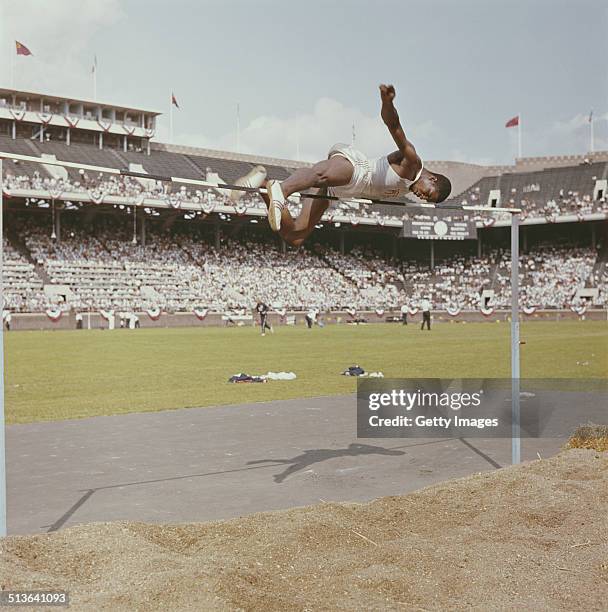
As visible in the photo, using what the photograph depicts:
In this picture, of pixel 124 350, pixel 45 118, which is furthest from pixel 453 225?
pixel 124 350

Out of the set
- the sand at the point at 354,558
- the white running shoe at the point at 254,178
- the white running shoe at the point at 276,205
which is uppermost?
the white running shoe at the point at 254,178

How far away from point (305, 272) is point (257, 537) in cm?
4378

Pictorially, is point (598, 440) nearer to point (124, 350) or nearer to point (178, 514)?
point (178, 514)

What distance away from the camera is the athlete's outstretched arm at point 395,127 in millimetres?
4617

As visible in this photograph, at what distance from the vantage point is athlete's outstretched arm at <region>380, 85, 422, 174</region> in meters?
4.62

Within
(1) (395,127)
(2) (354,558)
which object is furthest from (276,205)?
(2) (354,558)

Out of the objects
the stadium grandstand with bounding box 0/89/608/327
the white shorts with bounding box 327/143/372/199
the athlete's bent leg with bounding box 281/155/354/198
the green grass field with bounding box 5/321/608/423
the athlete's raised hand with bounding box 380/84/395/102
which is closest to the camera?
the athlete's raised hand with bounding box 380/84/395/102

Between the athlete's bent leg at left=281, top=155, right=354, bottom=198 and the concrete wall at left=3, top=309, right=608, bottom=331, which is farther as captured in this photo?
the concrete wall at left=3, top=309, right=608, bottom=331

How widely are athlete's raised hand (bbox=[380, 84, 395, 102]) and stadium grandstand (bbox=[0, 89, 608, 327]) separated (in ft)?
103

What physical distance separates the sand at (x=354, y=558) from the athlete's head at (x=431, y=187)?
2.10 metres

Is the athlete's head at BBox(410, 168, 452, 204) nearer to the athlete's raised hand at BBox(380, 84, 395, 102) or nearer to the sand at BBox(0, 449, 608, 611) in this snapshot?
the athlete's raised hand at BBox(380, 84, 395, 102)

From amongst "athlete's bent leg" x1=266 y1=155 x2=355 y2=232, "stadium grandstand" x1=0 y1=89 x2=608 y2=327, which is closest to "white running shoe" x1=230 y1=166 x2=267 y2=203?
"athlete's bent leg" x1=266 y1=155 x2=355 y2=232

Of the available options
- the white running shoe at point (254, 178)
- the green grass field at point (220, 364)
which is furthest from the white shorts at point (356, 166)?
the green grass field at point (220, 364)

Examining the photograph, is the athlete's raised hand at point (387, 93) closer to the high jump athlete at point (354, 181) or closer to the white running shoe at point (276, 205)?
the high jump athlete at point (354, 181)
